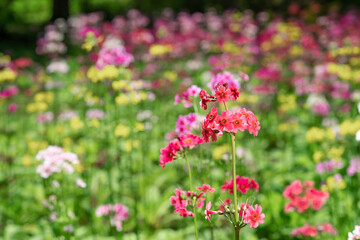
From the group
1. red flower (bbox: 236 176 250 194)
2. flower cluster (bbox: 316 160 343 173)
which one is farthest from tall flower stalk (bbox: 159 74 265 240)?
flower cluster (bbox: 316 160 343 173)

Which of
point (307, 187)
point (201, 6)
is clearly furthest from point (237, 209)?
point (201, 6)

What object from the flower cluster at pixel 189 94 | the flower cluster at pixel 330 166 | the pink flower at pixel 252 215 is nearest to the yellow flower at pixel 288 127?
the flower cluster at pixel 330 166

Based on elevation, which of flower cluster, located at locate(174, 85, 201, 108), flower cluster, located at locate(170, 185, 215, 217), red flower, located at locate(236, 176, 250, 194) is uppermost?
flower cluster, located at locate(174, 85, 201, 108)

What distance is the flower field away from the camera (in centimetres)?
177

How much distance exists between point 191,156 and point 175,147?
2.20ft

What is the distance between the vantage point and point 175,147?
156 centimetres

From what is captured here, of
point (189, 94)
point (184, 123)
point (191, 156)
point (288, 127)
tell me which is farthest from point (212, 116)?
point (288, 127)

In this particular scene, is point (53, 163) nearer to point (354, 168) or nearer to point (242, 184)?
point (242, 184)

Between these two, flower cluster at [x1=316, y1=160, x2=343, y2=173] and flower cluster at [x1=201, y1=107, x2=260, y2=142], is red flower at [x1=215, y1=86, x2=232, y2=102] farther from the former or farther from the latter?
flower cluster at [x1=316, y1=160, x2=343, y2=173]

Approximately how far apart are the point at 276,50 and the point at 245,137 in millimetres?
2443

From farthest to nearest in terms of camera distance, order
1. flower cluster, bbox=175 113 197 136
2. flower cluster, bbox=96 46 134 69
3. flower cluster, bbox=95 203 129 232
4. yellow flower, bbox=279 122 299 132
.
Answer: yellow flower, bbox=279 122 299 132, flower cluster, bbox=95 203 129 232, flower cluster, bbox=96 46 134 69, flower cluster, bbox=175 113 197 136

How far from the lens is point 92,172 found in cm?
421

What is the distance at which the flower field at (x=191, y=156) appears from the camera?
1773 millimetres

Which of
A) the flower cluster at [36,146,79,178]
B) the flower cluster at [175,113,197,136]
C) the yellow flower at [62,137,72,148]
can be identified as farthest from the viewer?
the yellow flower at [62,137,72,148]
